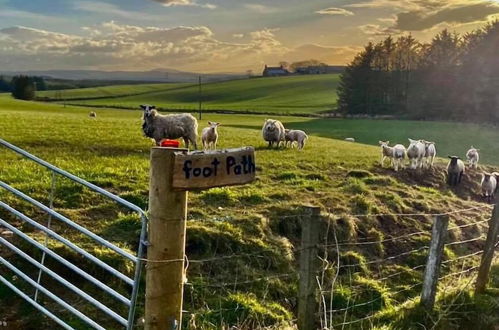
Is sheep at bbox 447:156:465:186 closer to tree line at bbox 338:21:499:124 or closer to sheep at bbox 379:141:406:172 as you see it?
sheep at bbox 379:141:406:172

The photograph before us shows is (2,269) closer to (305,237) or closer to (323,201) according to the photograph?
(305,237)

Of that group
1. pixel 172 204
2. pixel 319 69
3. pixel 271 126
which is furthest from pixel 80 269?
pixel 319 69

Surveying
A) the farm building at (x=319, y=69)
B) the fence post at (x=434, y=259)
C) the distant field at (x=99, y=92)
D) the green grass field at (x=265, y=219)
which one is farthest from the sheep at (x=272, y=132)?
the farm building at (x=319, y=69)

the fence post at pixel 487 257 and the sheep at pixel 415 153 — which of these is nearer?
the fence post at pixel 487 257

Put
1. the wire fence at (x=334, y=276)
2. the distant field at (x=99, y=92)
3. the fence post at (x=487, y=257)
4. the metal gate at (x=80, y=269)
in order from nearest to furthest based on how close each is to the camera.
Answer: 1. the metal gate at (x=80, y=269)
2. the wire fence at (x=334, y=276)
3. the fence post at (x=487, y=257)
4. the distant field at (x=99, y=92)

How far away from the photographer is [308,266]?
196 inches

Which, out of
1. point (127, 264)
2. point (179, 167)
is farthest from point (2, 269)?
point (179, 167)

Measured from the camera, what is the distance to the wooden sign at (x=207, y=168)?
11.2ft

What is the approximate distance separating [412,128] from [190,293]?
44414 mm

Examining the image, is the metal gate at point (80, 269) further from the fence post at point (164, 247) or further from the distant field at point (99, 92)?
the distant field at point (99, 92)

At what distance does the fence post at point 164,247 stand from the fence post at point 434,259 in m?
4.28

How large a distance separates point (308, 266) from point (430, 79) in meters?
70.5

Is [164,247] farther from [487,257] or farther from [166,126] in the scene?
[166,126]

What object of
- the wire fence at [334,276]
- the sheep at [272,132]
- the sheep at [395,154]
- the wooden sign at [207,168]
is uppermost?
the wooden sign at [207,168]
